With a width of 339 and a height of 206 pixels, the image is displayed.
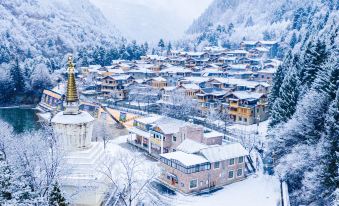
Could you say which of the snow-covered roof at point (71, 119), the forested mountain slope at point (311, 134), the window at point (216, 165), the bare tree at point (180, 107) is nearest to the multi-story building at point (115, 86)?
the bare tree at point (180, 107)

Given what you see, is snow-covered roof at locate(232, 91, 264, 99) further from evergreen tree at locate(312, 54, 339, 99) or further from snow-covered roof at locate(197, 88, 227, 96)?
evergreen tree at locate(312, 54, 339, 99)

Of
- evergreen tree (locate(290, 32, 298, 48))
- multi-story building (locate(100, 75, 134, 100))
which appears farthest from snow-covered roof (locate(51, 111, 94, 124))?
evergreen tree (locate(290, 32, 298, 48))

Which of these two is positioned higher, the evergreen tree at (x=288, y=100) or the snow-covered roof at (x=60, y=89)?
the evergreen tree at (x=288, y=100)

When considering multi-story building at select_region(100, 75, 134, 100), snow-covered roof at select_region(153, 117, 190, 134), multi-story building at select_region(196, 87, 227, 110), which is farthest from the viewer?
multi-story building at select_region(100, 75, 134, 100)

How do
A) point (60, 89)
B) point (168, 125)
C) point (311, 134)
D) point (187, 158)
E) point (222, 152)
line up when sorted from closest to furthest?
point (311, 134) → point (187, 158) → point (222, 152) → point (168, 125) → point (60, 89)

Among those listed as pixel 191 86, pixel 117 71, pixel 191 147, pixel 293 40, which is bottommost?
pixel 191 147

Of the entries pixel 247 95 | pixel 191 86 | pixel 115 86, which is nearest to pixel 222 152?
pixel 247 95

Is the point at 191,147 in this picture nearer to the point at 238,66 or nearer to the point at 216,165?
the point at 216,165

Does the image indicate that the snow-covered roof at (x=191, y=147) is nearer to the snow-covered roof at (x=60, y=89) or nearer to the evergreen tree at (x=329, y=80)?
the evergreen tree at (x=329, y=80)
